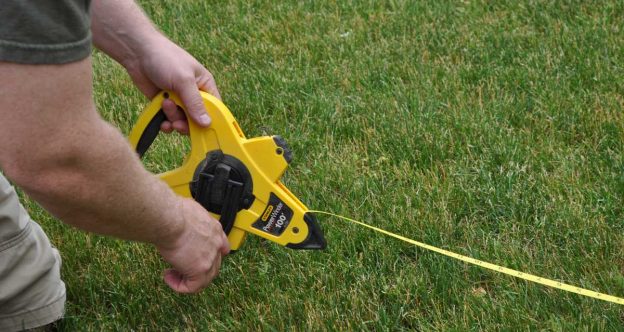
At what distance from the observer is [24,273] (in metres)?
2.90

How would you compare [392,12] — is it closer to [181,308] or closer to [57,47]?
[181,308]

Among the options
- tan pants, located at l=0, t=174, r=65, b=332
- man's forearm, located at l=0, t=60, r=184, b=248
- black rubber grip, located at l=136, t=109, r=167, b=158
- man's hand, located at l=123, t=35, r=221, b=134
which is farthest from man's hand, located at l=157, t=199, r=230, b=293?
tan pants, located at l=0, t=174, r=65, b=332

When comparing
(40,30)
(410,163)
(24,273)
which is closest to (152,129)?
(24,273)

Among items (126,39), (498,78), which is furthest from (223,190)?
(498,78)

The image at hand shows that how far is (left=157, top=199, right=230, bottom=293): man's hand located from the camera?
87.0 inches

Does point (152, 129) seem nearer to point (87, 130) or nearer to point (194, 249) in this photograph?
point (194, 249)

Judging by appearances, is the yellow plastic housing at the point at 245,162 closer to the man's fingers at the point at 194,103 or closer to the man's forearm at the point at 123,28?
the man's fingers at the point at 194,103

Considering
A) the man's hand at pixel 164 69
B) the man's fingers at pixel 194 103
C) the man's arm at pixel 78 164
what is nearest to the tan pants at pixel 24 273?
the man's hand at pixel 164 69

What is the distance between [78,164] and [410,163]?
2149 millimetres

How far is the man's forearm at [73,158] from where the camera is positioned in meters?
1.71

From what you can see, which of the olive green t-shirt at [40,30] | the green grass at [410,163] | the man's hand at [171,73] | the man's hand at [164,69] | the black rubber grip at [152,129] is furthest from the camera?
the green grass at [410,163]

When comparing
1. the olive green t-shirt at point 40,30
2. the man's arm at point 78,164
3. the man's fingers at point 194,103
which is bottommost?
the man's fingers at point 194,103

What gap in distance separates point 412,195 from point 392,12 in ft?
6.84

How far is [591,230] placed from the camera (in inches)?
124
